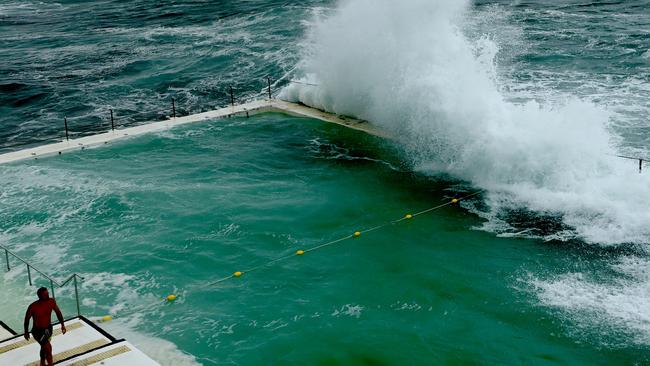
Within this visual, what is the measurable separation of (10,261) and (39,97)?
19.4 m

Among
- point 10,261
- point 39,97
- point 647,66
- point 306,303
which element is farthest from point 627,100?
point 39,97

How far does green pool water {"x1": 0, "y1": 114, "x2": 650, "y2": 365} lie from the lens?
13.0 m

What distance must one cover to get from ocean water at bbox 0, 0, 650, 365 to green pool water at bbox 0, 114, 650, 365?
6 cm

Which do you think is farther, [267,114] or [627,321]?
[267,114]

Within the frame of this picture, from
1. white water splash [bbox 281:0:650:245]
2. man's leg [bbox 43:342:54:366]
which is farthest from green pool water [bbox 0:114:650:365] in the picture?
man's leg [bbox 43:342:54:366]

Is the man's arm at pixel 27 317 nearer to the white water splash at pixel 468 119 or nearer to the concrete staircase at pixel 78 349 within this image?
the concrete staircase at pixel 78 349

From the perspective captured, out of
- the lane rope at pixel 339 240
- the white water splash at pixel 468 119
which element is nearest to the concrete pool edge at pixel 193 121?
the white water splash at pixel 468 119

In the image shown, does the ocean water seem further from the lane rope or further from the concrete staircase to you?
the concrete staircase

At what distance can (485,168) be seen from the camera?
67.2ft

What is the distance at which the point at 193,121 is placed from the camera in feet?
88.4

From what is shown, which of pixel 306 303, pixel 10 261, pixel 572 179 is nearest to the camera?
pixel 306 303

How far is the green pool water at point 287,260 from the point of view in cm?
1298

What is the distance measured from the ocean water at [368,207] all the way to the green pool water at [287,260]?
0.06m

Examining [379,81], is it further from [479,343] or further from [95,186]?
[479,343]
